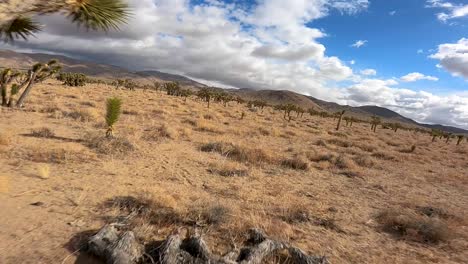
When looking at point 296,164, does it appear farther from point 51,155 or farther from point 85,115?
point 85,115

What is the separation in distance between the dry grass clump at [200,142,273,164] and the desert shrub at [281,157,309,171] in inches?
19.2

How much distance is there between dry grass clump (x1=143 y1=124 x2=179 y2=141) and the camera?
13523mm

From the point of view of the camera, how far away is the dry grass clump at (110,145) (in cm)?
1030

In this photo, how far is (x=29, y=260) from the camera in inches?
174

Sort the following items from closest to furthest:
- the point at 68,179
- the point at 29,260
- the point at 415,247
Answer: the point at 29,260 < the point at 415,247 < the point at 68,179

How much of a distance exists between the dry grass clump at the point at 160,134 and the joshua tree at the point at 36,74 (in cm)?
696

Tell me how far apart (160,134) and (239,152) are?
3836mm

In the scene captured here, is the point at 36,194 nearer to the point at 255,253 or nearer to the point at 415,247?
the point at 255,253

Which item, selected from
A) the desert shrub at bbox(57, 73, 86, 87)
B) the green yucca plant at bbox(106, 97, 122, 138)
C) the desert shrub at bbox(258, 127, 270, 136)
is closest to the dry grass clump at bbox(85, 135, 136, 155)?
the green yucca plant at bbox(106, 97, 122, 138)

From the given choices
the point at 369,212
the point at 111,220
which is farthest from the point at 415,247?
the point at 111,220

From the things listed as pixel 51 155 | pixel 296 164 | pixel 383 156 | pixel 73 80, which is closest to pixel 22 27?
pixel 51 155

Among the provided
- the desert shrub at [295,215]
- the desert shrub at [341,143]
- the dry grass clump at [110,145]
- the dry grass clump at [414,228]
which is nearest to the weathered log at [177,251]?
the desert shrub at [295,215]

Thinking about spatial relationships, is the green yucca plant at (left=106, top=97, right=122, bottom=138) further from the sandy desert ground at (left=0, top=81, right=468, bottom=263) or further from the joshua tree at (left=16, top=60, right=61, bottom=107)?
the joshua tree at (left=16, top=60, right=61, bottom=107)

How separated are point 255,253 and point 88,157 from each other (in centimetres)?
636
